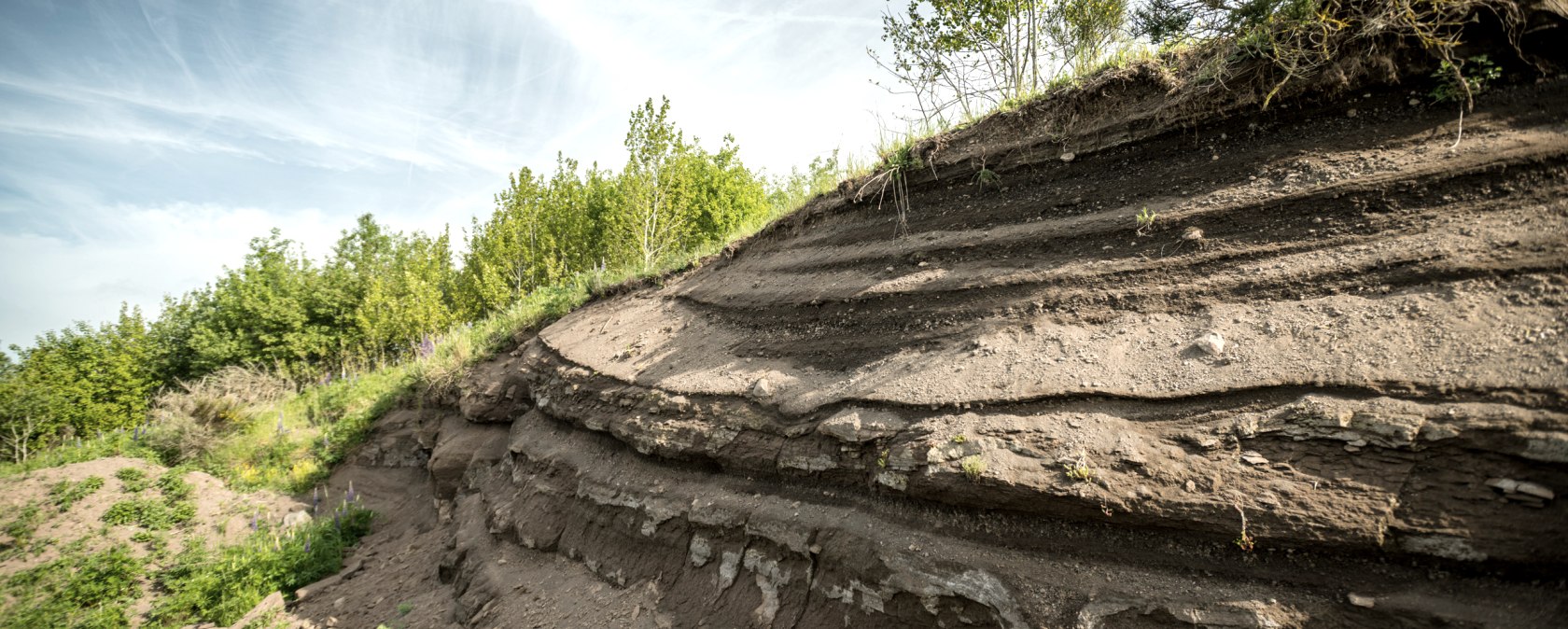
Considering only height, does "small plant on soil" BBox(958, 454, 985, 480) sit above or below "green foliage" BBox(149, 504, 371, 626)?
above

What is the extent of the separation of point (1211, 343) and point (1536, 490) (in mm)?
1251

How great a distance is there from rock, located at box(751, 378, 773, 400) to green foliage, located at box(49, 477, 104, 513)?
956 centimetres

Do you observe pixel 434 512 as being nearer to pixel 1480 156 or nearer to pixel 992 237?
pixel 992 237

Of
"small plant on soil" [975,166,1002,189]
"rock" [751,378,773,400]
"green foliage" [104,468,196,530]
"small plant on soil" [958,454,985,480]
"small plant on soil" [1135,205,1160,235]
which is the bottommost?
"small plant on soil" [958,454,985,480]

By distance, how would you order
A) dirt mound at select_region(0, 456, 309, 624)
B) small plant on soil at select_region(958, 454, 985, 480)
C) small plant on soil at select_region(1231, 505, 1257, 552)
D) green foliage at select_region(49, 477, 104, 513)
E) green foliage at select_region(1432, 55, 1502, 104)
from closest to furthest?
small plant on soil at select_region(1231, 505, 1257, 552), green foliage at select_region(1432, 55, 1502, 104), small plant on soil at select_region(958, 454, 985, 480), dirt mound at select_region(0, 456, 309, 624), green foliage at select_region(49, 477, 104, 513)

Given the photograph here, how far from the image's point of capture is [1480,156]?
309 cm

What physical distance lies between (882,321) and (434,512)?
22.9 feet

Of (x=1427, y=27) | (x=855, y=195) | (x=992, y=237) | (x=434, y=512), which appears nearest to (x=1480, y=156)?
(x=1427, y=27)

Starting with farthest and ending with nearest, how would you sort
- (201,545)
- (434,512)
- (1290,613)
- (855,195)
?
1. (434,512)
2. (201,545)
3. (855,195)
4. (1290,613)

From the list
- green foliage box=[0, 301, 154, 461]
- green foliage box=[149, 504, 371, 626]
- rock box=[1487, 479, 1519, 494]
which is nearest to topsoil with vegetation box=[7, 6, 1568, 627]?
rock box=[1487, 479, 1519, 494]

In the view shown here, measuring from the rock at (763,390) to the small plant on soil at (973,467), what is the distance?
5.87 ft

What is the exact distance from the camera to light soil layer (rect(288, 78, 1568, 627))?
97.0 inches

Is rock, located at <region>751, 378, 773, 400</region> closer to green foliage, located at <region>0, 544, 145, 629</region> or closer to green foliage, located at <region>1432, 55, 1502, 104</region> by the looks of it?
green foliage, located at <region>1432, 55, 1502, 104</region>

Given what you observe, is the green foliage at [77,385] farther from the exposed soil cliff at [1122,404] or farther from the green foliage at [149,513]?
the exposed soil cliff at [1122,404]
